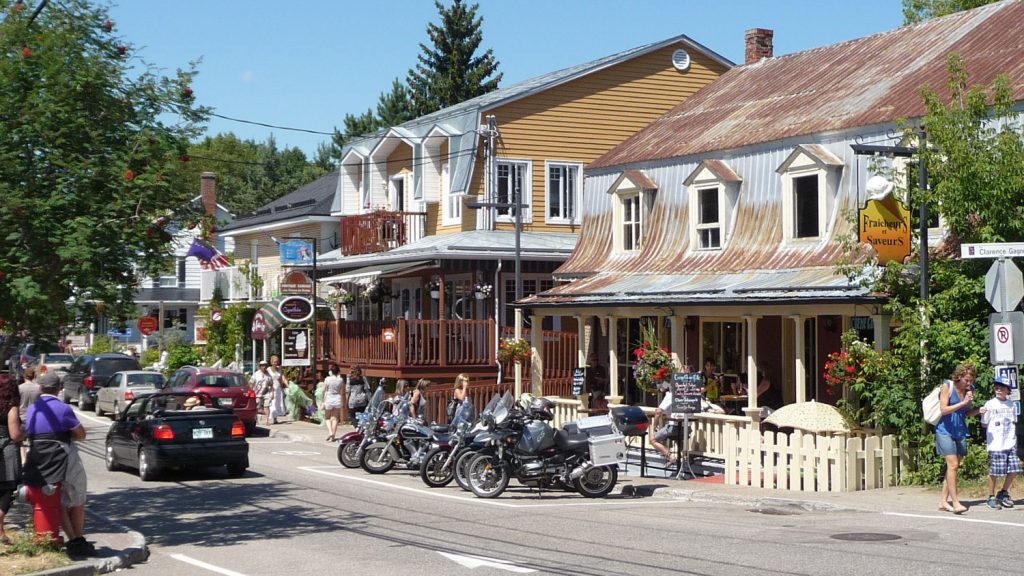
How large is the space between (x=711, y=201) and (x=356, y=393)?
31.4 ft

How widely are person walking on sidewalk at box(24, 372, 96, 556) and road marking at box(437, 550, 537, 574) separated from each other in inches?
143

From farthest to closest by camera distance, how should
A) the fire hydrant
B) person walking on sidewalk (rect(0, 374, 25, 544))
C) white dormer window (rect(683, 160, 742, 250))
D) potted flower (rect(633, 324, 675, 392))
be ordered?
white dormer window (rect(683, 160, 742, 250)), potted flower (rect(633, 324, 675, 392)), the fire hydrant, person walking on sidewalk (rect(0, 374, 25, 544))

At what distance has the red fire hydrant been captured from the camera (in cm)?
1256

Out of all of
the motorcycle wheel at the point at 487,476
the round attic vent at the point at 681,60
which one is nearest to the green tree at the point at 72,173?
the motorcycle wheel at the point at 487,476

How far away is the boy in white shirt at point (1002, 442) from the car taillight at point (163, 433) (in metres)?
12.5

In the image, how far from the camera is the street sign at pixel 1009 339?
15.9 meters

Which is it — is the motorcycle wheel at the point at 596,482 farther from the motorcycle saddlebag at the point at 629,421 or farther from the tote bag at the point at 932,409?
the tote bag at the point at 932,409

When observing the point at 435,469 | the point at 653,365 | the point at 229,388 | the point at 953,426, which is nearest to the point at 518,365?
the point at 653,365

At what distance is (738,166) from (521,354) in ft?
21.3

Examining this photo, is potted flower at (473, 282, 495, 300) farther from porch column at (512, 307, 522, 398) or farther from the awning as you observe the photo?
porch column at (512, 307, 522, 398)

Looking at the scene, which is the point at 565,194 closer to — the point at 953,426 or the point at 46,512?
the point at 953,426

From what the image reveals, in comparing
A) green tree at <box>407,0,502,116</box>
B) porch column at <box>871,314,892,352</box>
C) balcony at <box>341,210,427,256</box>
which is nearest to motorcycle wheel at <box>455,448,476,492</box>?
porch column at <box>871,314,892,352</box>

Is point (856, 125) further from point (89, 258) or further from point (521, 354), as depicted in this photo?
point (89, 258)

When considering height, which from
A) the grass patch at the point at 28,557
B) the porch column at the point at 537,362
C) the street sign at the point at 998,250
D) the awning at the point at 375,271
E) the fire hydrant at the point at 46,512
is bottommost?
the grass patch at the point at 28,557
